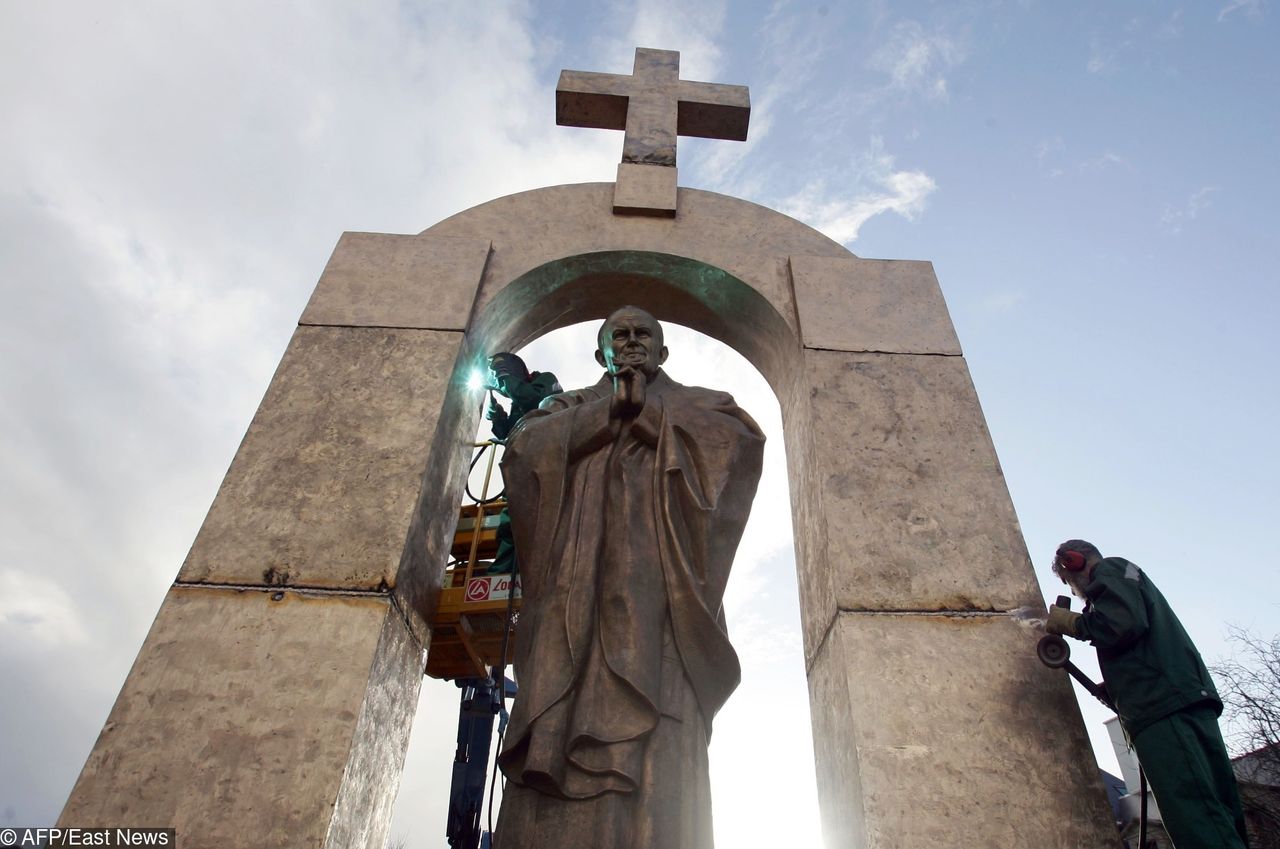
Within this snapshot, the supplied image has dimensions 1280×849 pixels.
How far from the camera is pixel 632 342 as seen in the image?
3604mm

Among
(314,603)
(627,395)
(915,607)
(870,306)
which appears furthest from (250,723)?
(870,306)

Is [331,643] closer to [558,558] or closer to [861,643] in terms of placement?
[558,558]

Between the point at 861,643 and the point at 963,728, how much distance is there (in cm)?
40

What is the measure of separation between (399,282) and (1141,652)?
11.1ft

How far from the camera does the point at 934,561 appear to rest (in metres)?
3.06

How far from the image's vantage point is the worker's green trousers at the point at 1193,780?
90.7 inches

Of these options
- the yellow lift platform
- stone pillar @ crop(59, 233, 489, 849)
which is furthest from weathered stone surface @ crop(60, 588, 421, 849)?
the yellow lift platform

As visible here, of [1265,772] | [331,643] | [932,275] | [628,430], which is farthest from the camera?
[1265,772]

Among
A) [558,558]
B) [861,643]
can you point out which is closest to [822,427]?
[861,643]

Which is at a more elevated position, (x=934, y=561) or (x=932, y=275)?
(x=932, y=275)

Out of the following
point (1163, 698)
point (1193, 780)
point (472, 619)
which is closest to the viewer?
point (1193, 780)

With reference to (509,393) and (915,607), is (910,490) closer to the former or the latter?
(915,607)

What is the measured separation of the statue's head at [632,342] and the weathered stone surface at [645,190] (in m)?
0.92

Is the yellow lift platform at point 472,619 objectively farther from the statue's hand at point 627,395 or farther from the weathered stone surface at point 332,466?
the statue's hand at point 627,395
